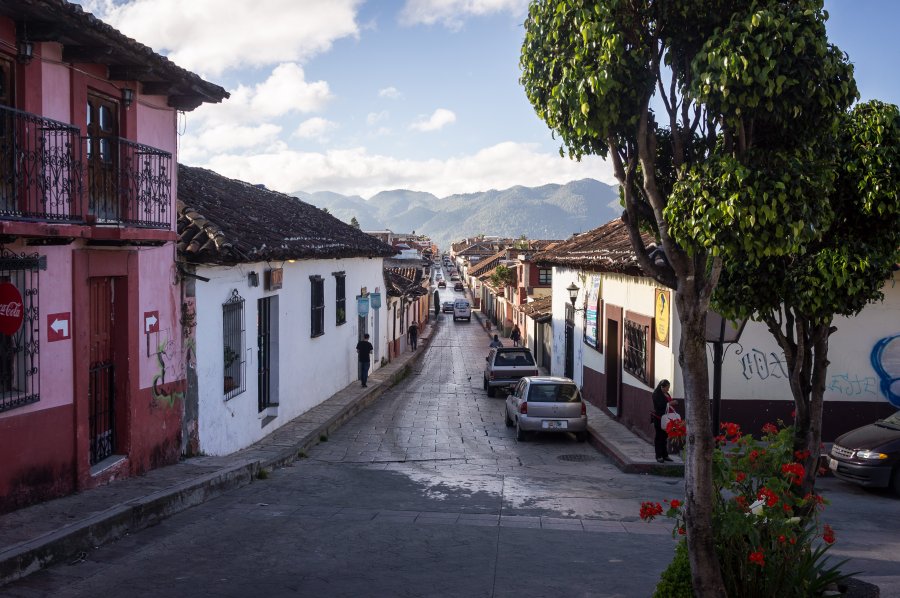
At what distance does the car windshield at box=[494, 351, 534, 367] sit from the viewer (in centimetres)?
2606

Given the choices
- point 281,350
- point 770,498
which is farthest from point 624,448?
point 770,498

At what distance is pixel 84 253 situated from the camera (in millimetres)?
A: 9047

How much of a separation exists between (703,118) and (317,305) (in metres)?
15.2

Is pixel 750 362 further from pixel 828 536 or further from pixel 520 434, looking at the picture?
pixel 828 536

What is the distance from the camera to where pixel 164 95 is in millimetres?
10883

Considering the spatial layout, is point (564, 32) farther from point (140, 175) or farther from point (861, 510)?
point (861, 510)

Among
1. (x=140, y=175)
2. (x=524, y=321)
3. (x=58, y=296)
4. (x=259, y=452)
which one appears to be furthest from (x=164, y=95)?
(x=524, y=321)

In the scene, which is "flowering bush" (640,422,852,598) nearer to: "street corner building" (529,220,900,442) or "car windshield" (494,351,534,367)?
"street corner building" (529,220,900,442)

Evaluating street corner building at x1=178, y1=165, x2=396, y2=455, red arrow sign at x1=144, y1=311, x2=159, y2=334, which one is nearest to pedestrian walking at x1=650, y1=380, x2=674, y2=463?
street corner building at x1=178, y1=165, x2=396, y2=455

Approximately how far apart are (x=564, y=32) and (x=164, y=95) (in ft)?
23.1

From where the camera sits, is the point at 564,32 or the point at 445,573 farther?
the point at 445,573

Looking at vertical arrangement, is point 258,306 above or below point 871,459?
above

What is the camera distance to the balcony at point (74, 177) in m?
7.74

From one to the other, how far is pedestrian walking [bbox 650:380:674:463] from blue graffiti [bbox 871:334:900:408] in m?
4.12
